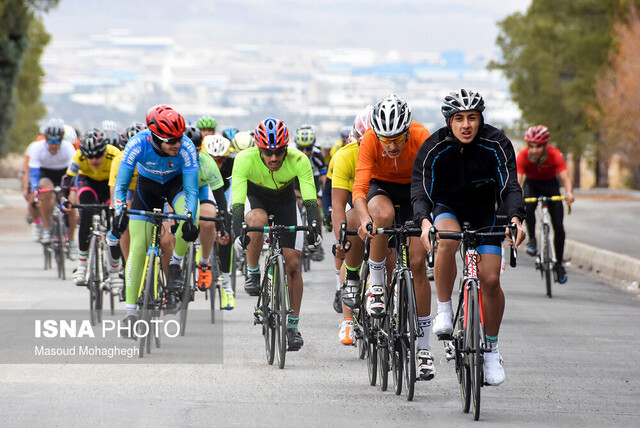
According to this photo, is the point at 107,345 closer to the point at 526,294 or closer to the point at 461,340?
the point at 461,340

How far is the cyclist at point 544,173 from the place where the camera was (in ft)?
53.7

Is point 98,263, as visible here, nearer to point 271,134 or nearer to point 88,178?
point 88,178

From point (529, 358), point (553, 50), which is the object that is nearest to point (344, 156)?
point (529, 358)

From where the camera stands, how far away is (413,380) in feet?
27.6

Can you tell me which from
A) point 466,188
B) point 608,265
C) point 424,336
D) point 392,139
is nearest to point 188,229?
point 392,139

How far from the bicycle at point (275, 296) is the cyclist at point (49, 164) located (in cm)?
751

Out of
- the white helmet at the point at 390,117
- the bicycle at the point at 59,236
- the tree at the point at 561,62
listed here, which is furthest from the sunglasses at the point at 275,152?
the tree at the point at 561,62

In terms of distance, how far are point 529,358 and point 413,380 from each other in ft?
8.56

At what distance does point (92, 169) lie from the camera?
13.9m

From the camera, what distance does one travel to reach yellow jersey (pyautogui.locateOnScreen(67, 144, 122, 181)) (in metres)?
13.8

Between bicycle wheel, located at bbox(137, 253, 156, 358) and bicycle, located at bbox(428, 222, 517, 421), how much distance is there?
3225mm

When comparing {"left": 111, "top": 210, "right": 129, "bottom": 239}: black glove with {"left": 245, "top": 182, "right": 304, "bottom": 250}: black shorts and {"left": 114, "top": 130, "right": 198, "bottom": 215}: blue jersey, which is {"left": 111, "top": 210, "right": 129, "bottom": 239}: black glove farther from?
{"left": 245, "top": 182, "right": 304, "bottom": 250}: black shorts

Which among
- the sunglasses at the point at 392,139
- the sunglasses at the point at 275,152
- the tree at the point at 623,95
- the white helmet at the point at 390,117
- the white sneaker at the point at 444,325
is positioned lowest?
the white sneaker at the point at 444,325

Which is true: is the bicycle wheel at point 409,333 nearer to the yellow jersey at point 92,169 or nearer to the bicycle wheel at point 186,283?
the bicycle wheel at point 186,283
